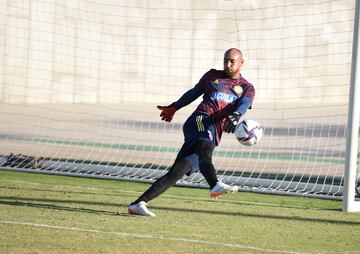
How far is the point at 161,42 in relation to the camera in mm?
16484

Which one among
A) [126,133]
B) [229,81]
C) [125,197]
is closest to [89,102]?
[126,133]

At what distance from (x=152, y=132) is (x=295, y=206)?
1142 cm

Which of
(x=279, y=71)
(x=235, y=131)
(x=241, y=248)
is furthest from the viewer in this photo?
(x=279, y=71)

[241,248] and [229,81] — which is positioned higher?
[229,81]

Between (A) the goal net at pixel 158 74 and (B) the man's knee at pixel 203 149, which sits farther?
(A) the goal net at pixel 158 74

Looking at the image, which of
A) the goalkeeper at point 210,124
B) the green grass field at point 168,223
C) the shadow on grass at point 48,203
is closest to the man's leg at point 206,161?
the goalkeeper at point 210,124

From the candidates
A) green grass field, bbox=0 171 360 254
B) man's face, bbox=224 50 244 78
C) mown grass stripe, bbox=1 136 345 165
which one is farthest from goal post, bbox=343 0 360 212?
mown grass stripe, bbox=1 136 345 165

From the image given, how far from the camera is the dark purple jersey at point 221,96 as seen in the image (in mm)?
9836

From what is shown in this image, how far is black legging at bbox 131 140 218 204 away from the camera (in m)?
9.59

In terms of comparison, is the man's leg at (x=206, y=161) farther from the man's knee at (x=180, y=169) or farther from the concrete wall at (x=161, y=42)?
the concrete wall at (x=161, y=42)

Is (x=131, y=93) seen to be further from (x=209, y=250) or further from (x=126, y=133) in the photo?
(x=209, y=250)

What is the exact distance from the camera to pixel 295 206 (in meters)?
11.4

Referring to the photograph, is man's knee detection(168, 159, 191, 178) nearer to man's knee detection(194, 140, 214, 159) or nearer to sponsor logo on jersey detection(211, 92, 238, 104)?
man's knee detection(194, 140, 214, 159)

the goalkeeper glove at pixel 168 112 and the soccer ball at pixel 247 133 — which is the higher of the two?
the goalkeeper glove at pixel 168 112
